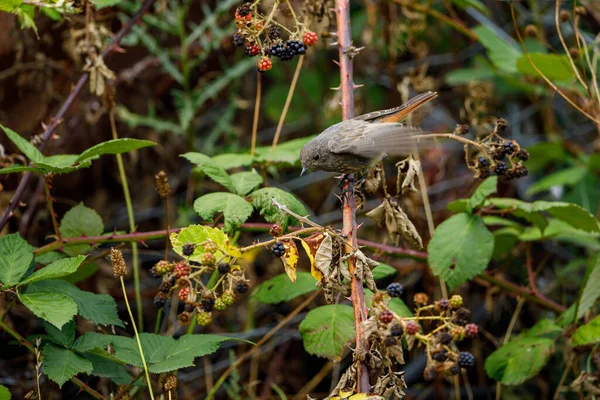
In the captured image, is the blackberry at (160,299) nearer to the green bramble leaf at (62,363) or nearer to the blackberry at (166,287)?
the blackberry at (166,287)

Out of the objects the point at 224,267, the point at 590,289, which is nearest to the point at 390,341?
→ the point at 224,267

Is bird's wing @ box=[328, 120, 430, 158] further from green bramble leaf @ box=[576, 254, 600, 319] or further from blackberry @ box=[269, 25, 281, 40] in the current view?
green bramble leaf @ box=[576, 254, 600, 319]

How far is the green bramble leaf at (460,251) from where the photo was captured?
2.30m

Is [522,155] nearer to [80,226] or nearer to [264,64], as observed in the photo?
[264,64]

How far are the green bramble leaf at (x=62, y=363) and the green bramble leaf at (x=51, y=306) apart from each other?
0.17 m

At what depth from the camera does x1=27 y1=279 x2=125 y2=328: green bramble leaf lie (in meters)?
2.07

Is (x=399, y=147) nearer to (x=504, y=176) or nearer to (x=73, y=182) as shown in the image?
(x=504, y=176)

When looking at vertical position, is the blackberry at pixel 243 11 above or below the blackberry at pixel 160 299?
above

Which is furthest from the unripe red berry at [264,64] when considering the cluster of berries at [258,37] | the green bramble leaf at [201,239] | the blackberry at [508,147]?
the blackberry at [508,147]

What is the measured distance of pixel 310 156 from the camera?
2203 mm

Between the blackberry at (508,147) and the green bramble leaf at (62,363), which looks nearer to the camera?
the green bramble leaf at (62,363)

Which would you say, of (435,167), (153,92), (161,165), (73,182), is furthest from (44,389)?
(435,167)

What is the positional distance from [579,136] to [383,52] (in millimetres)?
1520

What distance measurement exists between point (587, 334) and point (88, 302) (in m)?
1.70
